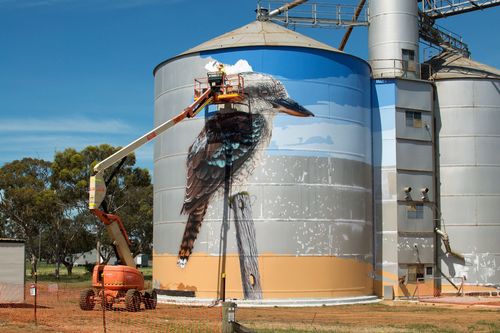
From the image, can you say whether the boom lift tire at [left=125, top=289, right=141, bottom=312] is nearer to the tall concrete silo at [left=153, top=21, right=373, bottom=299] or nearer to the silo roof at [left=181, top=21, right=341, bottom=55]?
the tall concrete silo at [left=153, top=21, right=373, bottom=299]

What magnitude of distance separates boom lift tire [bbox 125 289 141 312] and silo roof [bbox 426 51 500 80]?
23.1m

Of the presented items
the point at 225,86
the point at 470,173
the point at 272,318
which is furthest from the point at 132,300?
the point at 470,173

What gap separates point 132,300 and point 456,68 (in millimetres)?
25570

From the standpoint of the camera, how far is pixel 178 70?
1448 inches

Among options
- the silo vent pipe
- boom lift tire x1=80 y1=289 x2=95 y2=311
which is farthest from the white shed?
the silo vent pipe

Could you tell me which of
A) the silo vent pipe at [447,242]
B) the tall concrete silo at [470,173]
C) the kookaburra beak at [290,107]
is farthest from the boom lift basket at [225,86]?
the silo vent pipe at [447,242]

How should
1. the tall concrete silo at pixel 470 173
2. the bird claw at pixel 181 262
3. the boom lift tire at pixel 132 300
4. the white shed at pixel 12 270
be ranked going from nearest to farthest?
the boom lift tire at pixel 132 300
the white shed at pixel 12 270
the bird claw at pixel 181 262
the tall concrete silo at pixel 470 173

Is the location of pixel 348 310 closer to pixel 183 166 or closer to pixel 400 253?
pixel 400 253

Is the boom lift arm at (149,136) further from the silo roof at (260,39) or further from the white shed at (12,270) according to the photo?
the white shed at (12,270)

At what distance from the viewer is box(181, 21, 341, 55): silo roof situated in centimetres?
3559

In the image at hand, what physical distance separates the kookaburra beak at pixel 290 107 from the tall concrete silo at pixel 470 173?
11.0 metres

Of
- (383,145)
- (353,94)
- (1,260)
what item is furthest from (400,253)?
(1,260)

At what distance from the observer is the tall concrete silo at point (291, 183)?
33.6 m

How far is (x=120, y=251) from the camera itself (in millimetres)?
31391
